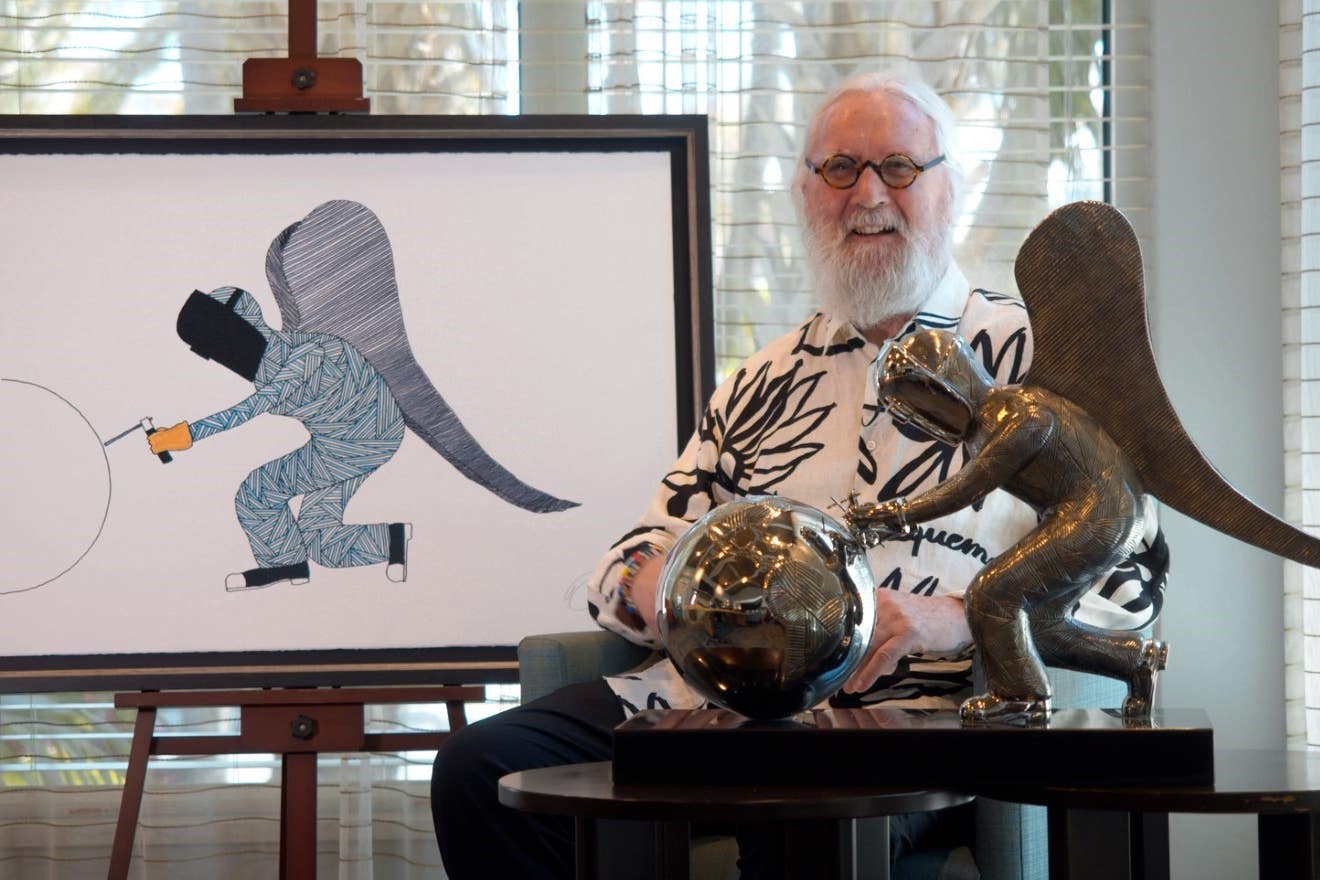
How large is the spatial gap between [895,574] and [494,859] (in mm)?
584

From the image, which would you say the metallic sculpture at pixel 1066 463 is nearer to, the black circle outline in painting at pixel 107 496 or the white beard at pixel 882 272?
the white beard at pixel 882 272

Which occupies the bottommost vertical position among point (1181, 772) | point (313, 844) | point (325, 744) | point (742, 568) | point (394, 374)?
point (313, 844)

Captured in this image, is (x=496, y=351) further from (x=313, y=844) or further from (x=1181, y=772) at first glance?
(x=1181, y=772)

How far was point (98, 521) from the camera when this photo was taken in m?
2.35

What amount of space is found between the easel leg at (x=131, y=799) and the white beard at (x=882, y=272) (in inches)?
50.3

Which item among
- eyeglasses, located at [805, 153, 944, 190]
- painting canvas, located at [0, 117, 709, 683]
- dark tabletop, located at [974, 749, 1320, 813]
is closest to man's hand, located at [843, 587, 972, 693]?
dark tabletop, located at [974, 749, 1320, 813]

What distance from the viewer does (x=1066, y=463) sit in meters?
1.12

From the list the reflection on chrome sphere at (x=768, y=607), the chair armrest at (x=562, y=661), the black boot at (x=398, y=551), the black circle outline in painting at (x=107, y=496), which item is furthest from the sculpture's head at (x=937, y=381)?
the black circle outline in painting at (x=107, y=496)

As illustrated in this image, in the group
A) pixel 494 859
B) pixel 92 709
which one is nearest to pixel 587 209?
pixel 494 859

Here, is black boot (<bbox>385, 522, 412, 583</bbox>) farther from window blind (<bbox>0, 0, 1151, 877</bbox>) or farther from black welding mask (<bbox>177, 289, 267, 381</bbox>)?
window blind (<bbox>0, 0, 1151, 877</bbox>)

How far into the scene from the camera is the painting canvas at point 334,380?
2348 millimetres

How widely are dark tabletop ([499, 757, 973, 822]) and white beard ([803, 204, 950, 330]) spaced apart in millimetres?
1020

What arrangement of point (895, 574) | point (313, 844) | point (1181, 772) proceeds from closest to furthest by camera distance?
point (1181, 772)
point (895, 574)
point (313, 844)

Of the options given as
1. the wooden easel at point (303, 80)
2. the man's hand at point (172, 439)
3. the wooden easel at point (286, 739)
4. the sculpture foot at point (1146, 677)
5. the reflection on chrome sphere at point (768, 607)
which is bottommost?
the wooden easel at point (286, 739)
